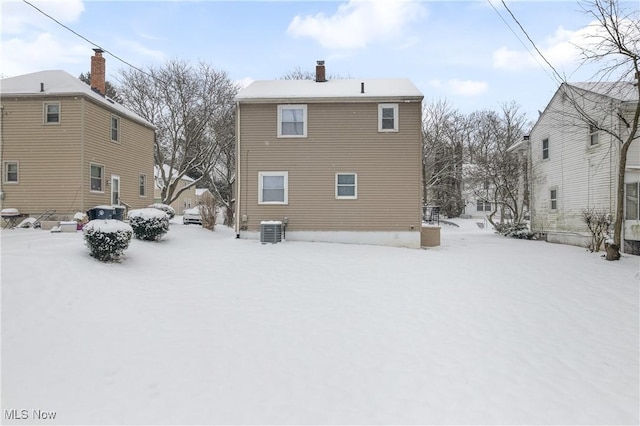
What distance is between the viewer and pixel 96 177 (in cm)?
1702

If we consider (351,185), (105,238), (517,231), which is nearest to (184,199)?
(351,185)

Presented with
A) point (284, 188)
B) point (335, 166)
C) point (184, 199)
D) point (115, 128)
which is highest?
point (115, 128)

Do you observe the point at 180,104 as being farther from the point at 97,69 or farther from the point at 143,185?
the point at 143,185

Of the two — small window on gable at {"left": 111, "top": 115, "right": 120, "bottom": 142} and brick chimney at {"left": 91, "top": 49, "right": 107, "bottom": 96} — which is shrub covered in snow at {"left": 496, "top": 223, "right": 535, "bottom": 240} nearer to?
small window on gable at {"left": 111, "top": 115, "right": 120, "bottom": 142}

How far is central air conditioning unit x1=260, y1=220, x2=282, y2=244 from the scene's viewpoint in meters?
14.2

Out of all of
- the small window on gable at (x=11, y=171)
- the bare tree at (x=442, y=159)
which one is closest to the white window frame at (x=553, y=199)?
the bare tree at (x=442, y=159)

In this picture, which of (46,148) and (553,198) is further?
(553,198)

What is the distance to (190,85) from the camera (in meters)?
26.8

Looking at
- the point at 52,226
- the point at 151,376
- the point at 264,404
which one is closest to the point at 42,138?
the point at 52,226

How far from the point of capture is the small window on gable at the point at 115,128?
60.1 feet

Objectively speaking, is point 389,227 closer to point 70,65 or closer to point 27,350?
point 27,350

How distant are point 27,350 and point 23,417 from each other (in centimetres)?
136

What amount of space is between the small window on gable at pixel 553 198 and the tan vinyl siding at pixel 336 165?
9173 millimetres

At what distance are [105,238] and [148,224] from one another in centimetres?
391
